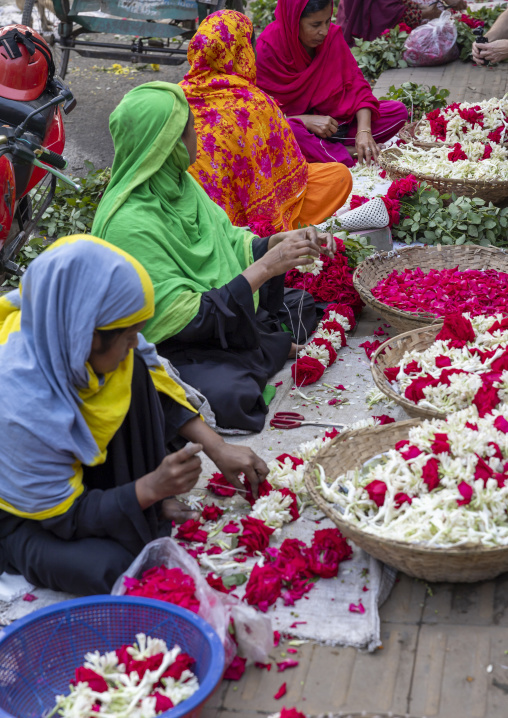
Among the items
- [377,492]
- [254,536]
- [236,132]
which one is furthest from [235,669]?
[236,132]

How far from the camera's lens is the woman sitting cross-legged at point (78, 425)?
6.59 ft

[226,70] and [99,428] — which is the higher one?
[226,70]

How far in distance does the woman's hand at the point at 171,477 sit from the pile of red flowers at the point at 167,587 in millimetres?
201

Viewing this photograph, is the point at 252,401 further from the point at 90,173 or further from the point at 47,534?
the point at 90,173

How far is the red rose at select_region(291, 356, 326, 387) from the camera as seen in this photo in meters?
3.52

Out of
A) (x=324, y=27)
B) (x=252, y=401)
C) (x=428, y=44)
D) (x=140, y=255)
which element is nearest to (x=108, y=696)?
(x=252, y=401)

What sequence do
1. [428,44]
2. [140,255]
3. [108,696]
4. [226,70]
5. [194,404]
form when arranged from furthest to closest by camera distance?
1. [428,44]
2. [226,70]
3. [140,255]
4. [194,404]
5. [108,696]

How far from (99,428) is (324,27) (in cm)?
432

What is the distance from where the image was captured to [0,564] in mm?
2396

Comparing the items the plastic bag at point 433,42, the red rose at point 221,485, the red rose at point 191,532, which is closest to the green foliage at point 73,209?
the red rose at point 221,485

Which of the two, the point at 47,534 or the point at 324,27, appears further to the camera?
the point at 324,27

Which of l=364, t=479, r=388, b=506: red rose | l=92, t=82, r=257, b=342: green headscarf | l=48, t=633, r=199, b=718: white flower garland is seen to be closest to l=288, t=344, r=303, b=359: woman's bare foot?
l=92, t=82, r=257, b=342: green headscarf

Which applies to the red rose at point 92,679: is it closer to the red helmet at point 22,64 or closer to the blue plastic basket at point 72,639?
the blue plastic basket at point 72,639

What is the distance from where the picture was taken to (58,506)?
2.21 m
